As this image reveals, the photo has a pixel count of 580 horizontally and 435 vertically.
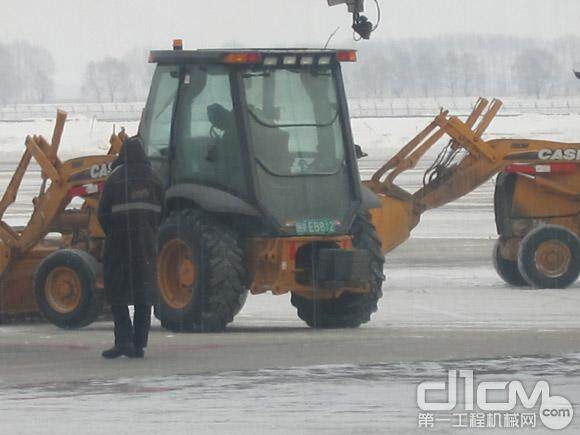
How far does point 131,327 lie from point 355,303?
3.04 m

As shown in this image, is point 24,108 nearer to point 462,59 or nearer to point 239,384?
point 462,59

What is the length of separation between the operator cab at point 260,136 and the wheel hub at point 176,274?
443 mm

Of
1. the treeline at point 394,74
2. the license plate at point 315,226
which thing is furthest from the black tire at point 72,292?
the treeline at point 394,74

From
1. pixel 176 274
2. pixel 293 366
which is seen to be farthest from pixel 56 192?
pixel 293 366

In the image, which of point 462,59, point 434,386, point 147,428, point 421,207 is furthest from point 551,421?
point 462,59

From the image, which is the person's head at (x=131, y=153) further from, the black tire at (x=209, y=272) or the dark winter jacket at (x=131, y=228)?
the black tire at (x=209, y=272)

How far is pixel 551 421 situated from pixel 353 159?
597 cm

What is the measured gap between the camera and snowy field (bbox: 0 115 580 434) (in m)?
9.18

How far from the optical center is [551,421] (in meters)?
8.93

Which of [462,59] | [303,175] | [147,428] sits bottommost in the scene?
[147,428]

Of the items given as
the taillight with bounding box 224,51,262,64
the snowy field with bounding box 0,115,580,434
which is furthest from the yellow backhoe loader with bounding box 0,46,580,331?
the snowy field with bounding box 0,115,580,434

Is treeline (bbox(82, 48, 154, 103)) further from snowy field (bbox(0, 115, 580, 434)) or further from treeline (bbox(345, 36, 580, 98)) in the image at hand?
snowy field (bbox(0, 115, 580, 434))

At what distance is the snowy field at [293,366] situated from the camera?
918cm

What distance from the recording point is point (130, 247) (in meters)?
12.2
